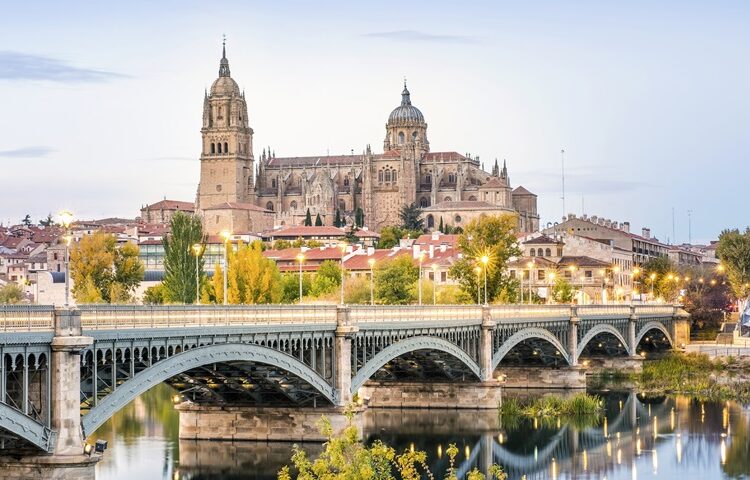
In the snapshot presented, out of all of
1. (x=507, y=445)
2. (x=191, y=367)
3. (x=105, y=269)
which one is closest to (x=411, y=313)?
(x=507, y=445)

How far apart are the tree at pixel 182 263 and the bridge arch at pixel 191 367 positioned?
1831 inches

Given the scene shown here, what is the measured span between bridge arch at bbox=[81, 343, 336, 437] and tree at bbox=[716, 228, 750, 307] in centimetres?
8347

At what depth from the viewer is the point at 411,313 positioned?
56406 millimetres

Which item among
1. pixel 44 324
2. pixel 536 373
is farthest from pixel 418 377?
pixel 44 324

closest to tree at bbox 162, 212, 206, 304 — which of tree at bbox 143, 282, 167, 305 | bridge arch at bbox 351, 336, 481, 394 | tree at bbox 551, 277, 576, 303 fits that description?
tree at bbox 143, 282, 167, 305

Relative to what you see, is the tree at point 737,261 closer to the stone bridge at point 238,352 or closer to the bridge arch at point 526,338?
the stone bridge at point 238,352

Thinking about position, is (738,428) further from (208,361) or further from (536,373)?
(208,361)

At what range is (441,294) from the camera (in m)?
104

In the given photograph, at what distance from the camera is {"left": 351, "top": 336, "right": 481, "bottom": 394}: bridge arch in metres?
50.4

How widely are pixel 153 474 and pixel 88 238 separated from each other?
6836 centimetres

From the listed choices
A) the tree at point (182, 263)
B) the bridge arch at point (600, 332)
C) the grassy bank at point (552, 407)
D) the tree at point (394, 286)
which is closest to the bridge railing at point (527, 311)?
the bridge arch at point (600, 332)

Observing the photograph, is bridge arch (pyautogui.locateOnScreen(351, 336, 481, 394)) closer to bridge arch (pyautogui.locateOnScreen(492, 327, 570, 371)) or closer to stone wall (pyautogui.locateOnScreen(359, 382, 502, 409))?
stone wall (pyautogui.locateOnScreen(359, 382, 502, 409))

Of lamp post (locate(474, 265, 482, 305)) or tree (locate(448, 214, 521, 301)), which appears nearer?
lamp post (locate(474, 265, 482, 305))

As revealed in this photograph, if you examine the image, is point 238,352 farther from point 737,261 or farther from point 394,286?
point 737,261
